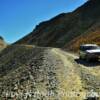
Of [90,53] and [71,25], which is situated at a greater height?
[71,25]

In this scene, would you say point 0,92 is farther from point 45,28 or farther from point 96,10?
point 45,28

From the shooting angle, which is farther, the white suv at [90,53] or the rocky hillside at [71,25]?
the rocky hillside at [71,25]

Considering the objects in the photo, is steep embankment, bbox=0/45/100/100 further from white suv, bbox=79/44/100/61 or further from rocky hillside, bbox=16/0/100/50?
rocky hillside, bbox=16/0/100/50

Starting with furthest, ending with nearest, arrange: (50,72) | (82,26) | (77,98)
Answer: (82,26)
(50,72)
(77,98)

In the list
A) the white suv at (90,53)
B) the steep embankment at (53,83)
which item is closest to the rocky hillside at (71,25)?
the white suv at (90,53)

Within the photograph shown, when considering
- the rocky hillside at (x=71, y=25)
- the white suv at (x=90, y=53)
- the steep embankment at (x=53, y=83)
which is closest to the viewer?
the steep embankment at (x=53, y=83)

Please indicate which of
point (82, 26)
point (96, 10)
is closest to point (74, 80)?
point (82, 26)

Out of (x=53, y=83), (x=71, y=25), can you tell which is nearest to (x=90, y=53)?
(x=53, y=83)

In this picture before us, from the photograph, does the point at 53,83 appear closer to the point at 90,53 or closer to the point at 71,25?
the point at 90,53

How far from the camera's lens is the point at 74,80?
25.8 metres

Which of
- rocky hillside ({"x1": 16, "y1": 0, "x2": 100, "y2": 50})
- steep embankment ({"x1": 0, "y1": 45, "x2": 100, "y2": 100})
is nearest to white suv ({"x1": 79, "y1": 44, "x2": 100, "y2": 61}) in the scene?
steep embankment ({"x1": 0, "y1": 45, "x2": 100, "y2": 100})

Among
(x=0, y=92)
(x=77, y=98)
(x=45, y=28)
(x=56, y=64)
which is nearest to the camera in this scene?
(x=77, y=98)

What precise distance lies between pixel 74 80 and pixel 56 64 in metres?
7.64

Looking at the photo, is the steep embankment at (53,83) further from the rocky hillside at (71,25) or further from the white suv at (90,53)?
the rocky hillside at (71,25)
